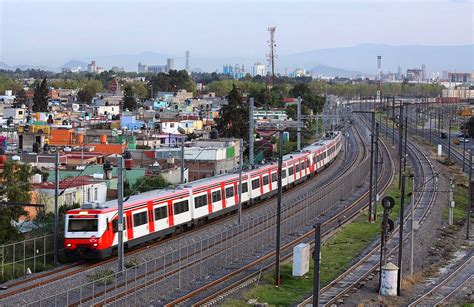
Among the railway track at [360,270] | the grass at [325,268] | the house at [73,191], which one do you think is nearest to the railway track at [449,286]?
the railway track at [360,270]

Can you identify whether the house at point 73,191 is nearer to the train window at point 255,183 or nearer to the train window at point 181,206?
the train window at point 181,206

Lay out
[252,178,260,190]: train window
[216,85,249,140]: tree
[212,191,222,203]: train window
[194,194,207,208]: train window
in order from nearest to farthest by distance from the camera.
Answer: [194,194,207,208]: train window, [212,191,222,203]: train window, [252,178,260,190]: train window, [216,85,249,140]: tree

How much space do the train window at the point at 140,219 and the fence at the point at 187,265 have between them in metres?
1.16

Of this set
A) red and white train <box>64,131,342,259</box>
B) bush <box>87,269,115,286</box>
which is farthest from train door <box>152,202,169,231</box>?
bush <box>87,269,115,286</box>

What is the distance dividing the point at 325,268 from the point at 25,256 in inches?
366

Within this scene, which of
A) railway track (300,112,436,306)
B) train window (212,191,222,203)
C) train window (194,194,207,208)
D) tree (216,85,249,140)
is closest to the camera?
railway track (300,112,436,306)

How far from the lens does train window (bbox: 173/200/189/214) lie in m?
31.5

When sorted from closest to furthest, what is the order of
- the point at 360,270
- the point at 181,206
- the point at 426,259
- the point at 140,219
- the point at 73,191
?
1. the point at 360,270
2. the point at 140,219
3. the point at 426,259
4. the point at 181,206
5. the point at 73,191

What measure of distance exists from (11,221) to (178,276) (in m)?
6.60

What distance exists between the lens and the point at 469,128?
10281cm

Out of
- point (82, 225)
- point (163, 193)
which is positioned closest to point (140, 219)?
point (163, 193)

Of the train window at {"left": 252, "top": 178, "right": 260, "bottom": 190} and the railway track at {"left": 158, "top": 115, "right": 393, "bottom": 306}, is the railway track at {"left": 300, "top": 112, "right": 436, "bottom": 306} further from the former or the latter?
the train window at {"left": 252, "top": 178, "right": 260, "bottom": 190}

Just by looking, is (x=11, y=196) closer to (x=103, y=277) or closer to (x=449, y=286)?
(x=103, y=277)

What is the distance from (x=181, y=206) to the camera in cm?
3197
